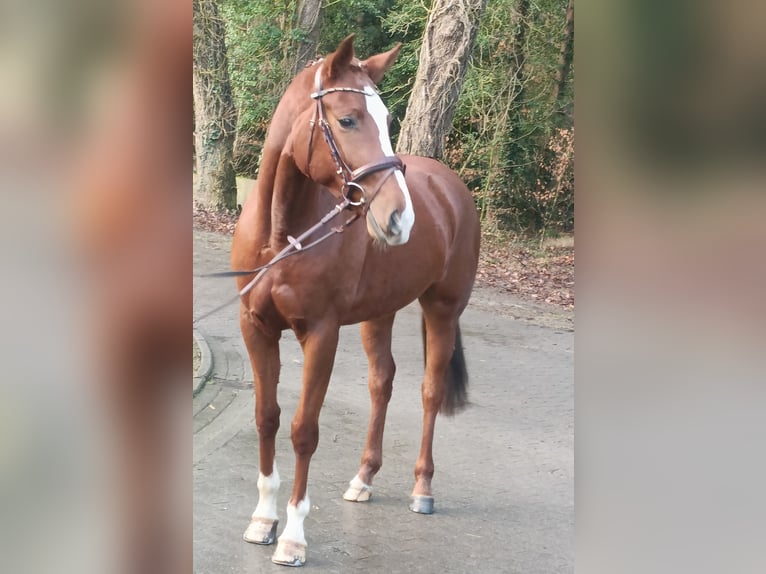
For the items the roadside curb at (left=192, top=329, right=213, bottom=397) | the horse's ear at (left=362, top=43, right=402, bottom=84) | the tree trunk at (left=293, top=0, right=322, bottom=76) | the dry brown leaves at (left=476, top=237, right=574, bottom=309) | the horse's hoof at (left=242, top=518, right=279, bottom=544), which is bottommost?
the horse's hoof at (left=242, top=518, right=279, bottom=544)

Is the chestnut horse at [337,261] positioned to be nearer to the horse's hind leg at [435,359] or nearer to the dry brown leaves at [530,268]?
the horse's hind leg at [435,359]

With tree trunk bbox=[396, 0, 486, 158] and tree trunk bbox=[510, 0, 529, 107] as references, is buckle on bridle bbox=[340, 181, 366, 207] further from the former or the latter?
tree trunk bbox=[510, 0, 529, 107]

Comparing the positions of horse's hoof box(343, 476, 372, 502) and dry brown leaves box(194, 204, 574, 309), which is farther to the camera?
dry brown leaves box(194, 204, 574, 309)

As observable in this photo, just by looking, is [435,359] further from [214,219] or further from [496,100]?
[496,100]

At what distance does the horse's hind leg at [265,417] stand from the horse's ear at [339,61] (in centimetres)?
95

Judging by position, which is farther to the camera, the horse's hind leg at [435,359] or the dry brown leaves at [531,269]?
the dry brown leaves at [531,269]

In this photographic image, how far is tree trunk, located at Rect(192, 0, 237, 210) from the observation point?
3836 millimetres

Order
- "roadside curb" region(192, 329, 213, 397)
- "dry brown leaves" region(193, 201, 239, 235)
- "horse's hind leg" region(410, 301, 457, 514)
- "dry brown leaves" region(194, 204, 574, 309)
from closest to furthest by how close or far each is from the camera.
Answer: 1. "horse's hind leg" region(410, 301, 457, 514)
2. "dry brown leaves" region(193, 201, 239, 235)
3. "roadside curb" region(192, 329, 213, 397)
4. "dry brown leaves" region(194, 204, 574, 309)

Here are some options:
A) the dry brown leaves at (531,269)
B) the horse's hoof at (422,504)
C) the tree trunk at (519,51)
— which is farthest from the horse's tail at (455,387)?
the tree trunk at (519,51)

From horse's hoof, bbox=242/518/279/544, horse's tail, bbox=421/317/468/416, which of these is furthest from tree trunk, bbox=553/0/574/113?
horse's hoof, bbox=242/518/279/544

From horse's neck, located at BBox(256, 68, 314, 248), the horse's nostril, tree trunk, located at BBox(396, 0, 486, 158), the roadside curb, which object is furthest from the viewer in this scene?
the roadside curb

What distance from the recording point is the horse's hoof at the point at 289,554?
2.88 m
